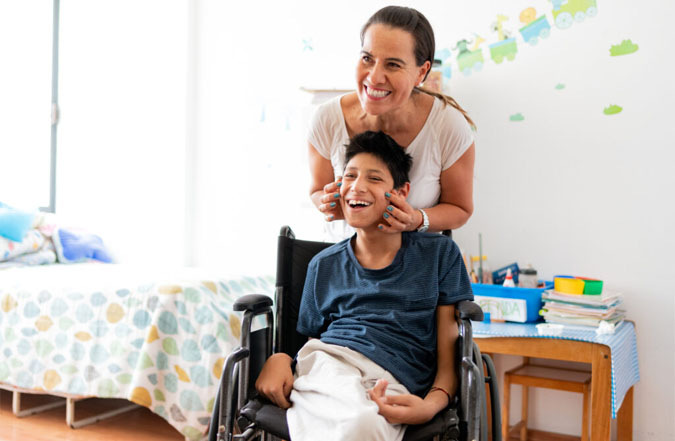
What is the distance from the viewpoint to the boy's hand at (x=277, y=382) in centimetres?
139

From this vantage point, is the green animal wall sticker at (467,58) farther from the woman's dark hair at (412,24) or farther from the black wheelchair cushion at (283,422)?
the black wheelchair cushion at (283,422)

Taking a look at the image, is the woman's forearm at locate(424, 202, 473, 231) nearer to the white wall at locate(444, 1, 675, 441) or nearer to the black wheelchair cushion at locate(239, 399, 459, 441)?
the black wheelchair cushion at locate(239, 399, 459, 441)

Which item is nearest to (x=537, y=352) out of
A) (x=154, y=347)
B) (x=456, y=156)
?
(x=456, y=156)

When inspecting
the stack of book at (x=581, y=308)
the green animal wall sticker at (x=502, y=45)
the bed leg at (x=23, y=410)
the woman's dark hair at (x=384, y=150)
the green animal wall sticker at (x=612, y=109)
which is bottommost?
the bed leg at (x=23, y=410)

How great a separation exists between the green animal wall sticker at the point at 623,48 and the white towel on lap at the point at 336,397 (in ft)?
6.28

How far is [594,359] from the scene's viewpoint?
215cm

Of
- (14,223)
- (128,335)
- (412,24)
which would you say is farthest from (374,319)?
(14,223)

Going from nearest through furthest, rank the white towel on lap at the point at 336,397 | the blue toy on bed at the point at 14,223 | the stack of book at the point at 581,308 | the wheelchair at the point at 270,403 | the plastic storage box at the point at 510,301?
the white towel on lap at the point at 336,397, the wheelchair at the point at 270,403, the stack of book at the point at 581,308, the plastic storage box at the point at 510,301, the blue toy on bed at the point at 14,223

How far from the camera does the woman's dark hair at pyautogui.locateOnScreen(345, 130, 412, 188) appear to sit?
1.54m

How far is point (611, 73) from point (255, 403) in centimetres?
207

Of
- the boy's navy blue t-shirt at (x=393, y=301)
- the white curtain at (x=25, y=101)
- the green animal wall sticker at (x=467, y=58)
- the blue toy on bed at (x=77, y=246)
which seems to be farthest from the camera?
the white curtain at (x=25, y=101)

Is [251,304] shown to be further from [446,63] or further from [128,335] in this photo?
[446,63]

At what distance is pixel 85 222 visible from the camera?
3941 millimetres

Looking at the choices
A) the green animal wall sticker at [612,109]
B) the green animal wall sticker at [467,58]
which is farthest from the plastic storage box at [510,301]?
the green animal wall sticker at [467,58]
